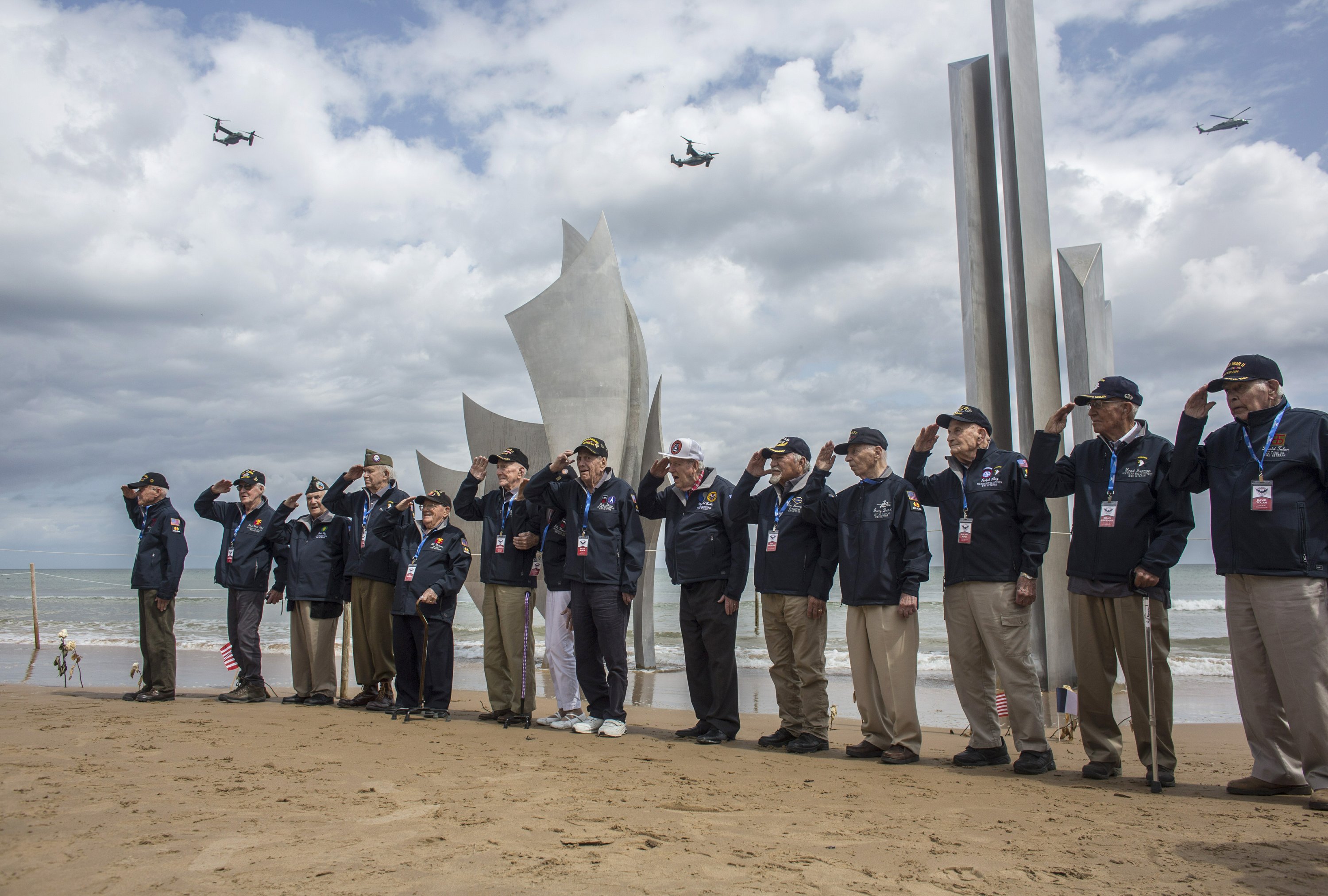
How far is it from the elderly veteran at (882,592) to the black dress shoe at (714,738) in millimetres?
690

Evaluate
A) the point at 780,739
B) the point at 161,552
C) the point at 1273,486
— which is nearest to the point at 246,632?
the point at 161,552

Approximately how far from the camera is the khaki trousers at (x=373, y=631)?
563 centimetres

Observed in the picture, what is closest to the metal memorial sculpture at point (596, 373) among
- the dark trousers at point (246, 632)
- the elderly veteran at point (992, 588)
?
the dark trousers at point (246, 632)

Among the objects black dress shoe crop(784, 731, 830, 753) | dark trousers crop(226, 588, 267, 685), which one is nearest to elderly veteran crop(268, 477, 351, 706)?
dark trousers crop(226, 588, 267, 685)

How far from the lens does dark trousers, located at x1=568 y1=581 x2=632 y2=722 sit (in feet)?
15.4

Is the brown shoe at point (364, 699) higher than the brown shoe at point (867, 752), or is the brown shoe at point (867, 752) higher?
the brown shoe at point (364, 699)

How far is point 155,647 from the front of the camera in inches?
224

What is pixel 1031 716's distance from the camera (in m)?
3.77

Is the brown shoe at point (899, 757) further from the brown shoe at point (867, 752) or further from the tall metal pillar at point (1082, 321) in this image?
the tall metal pillar at point (1082, 321)

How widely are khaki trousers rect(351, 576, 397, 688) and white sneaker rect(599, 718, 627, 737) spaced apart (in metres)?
1.66

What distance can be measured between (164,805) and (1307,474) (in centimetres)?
405

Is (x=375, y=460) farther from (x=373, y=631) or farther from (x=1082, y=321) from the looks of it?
(x=1082, y=321)

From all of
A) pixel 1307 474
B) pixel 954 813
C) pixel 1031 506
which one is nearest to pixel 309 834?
pixel 954 813

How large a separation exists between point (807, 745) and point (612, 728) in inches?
40.8
